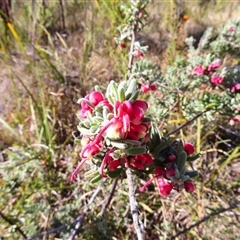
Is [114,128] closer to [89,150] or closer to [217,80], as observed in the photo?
[89,150]

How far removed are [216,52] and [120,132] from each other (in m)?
1.56

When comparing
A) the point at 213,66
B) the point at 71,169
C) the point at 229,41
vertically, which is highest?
the point at 229,41

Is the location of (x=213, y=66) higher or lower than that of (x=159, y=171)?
higher

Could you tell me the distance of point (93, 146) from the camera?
0.62 metres

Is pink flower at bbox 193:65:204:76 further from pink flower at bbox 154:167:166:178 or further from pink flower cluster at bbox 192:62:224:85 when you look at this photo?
pink flower at bbox 154:167:166:178

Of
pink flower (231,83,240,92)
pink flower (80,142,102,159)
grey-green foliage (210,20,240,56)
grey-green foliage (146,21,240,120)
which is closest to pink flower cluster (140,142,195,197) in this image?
pink flower (80,142,102,159)

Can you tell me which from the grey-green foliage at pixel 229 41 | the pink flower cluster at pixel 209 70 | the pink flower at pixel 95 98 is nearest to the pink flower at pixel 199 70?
the pink flower cluster at pixel 209 70

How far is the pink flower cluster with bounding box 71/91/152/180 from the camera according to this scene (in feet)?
1.87

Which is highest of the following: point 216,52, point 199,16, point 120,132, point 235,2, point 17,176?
point 235,2

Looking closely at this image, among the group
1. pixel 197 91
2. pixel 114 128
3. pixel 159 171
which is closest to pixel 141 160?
pixel 159 171

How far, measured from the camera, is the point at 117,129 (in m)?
0.57

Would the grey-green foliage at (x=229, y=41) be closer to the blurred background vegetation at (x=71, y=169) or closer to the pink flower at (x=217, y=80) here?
the blurred background vegetation at (x=71, y=169)

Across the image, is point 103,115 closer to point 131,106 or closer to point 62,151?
point 131,106

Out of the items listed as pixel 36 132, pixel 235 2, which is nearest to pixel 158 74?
pixel 36 132
